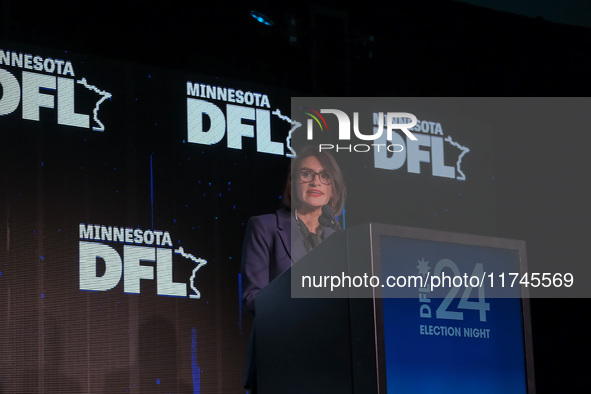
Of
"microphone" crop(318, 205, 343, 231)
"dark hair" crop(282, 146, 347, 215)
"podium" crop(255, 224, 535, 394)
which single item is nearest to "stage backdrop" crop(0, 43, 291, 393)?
"dark hair" crop(282, 146, 347, 215)

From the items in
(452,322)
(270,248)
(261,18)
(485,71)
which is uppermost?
(261,18)

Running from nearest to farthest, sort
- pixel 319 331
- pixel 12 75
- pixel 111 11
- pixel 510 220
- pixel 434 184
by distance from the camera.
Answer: pixel 319 331, pixel 12 75, pixel 111 11, pixel 434 184, pixel 510 220

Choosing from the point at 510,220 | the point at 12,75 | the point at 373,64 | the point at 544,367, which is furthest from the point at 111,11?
the point at 544,367

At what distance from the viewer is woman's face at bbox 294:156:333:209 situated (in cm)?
243

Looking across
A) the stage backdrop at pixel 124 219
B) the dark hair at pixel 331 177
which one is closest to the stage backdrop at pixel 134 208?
the stage backdrop at pixel 124 219

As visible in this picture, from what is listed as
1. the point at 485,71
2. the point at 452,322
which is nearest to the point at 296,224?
the point at 452,322

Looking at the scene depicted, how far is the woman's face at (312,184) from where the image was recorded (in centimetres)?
243

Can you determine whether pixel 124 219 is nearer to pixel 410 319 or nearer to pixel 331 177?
pixel 331 177

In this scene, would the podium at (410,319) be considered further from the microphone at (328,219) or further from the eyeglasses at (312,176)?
the eyeglasses at (312,176)

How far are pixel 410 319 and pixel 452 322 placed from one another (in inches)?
3.2

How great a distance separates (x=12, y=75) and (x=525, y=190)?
10.9ft

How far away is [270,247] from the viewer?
240 cm

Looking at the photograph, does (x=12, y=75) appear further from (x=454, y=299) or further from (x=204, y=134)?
(x=454, y=299)

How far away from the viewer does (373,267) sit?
4.16ft
